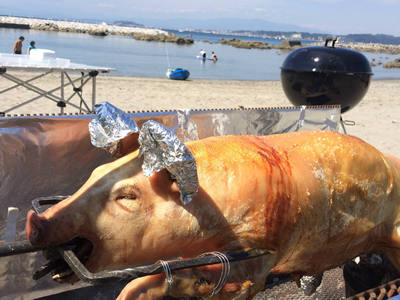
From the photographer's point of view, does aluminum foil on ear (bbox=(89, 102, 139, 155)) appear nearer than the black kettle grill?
Yes

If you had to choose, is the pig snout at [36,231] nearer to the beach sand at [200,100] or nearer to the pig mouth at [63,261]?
the pig mouth at [63,261]

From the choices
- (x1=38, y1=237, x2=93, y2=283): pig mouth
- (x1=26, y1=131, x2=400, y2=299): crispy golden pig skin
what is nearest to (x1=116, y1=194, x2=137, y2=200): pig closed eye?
(x1=26, y1=131, x2=400, y2=299): crispy golden pig skin

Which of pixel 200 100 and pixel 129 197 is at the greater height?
pixel 129 197

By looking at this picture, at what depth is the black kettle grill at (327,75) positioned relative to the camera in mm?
5637

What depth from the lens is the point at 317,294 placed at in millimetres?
3883

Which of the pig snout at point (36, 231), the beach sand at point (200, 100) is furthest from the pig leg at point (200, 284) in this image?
the beach sand at point (200, 100)

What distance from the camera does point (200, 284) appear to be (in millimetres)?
2076

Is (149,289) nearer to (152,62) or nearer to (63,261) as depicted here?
(63,261)

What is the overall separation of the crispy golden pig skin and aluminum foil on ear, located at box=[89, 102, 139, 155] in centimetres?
11

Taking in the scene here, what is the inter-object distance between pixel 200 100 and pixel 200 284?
519 inches

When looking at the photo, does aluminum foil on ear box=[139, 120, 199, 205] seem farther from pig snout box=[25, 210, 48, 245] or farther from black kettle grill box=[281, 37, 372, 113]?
black kettle grill box=[281, 37, 372, 113]

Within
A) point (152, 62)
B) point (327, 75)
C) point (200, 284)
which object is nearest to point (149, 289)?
point (200, 284)

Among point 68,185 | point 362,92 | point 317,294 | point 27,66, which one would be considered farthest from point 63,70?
point 317,294

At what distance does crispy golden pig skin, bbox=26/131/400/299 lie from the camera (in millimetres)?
1978
